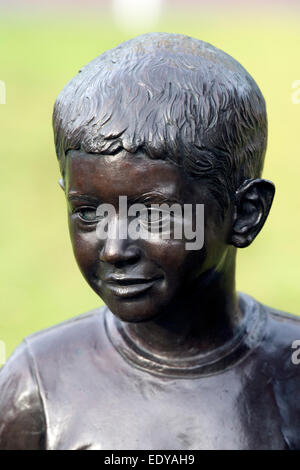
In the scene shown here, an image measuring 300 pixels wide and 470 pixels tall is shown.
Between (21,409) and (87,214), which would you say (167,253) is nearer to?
(87,214)

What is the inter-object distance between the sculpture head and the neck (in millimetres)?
160

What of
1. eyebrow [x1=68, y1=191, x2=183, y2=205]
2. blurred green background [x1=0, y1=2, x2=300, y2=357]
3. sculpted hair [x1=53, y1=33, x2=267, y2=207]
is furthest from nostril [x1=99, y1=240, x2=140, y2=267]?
blurred green background [x1=0, y1=2, x2=300, y2=357]

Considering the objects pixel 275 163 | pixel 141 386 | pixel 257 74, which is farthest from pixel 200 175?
pixel 257 74

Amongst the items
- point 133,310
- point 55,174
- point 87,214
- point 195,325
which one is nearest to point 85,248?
point 87,214

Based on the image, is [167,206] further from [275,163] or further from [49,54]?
[49,54]

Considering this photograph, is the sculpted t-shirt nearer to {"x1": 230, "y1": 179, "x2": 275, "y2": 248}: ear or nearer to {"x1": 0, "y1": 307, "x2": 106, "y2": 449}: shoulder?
{"x1": 0, "y1": 307, "x2": 106, "y2": 449}: shoulder

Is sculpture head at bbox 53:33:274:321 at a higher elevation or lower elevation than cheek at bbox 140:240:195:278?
higher

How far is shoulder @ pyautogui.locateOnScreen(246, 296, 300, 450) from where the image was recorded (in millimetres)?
2926

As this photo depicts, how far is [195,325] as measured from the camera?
299cm

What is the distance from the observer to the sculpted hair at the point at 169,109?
2551mm

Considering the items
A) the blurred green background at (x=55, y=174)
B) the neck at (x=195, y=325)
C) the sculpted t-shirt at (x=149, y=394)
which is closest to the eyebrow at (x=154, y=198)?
the neck at (x=195, y=325)

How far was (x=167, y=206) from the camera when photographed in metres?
2.61

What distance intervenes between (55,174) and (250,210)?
672 centimetres

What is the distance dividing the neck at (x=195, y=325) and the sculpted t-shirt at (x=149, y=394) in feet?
0.09
